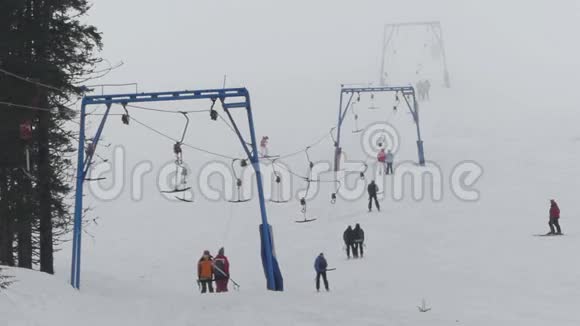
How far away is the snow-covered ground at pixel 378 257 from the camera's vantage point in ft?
54.1

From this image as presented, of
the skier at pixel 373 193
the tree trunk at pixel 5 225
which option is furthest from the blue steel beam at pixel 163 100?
the skier at pixel 373 193

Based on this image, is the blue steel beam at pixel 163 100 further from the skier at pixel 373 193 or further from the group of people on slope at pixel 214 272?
the skier at pixel 373 193

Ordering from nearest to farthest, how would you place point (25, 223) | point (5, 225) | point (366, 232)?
point (25, 223) → point (5, 225) → point (366, 232)

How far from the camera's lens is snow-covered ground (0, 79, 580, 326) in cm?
1648

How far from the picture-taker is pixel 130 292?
19844 millimetres

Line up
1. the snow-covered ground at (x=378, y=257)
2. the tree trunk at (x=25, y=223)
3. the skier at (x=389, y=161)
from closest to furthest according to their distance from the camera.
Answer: the snow-covered ground at (x=378, y=257) → the tree trunk at (x=25, y=223) → the skier at (x=389, y=161)

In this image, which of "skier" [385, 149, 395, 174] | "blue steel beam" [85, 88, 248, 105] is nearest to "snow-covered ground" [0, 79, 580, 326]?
"skier" [385, 149, 395, 174]

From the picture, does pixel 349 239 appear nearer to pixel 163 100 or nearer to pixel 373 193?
pixel 373 193

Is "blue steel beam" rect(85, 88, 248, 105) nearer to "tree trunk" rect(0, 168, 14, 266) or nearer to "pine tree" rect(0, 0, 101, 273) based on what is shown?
"pine tree" rect(0, 0, 101, 273)

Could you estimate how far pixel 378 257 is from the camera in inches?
995

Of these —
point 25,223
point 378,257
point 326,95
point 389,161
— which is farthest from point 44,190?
point 326,95

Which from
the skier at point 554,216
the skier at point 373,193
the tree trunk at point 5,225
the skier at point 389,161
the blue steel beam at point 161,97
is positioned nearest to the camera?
the tree trunk at point 5,225

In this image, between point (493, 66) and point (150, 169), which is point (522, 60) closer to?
point (493, 66)

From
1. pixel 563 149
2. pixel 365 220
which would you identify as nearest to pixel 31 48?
pixel 365 220
